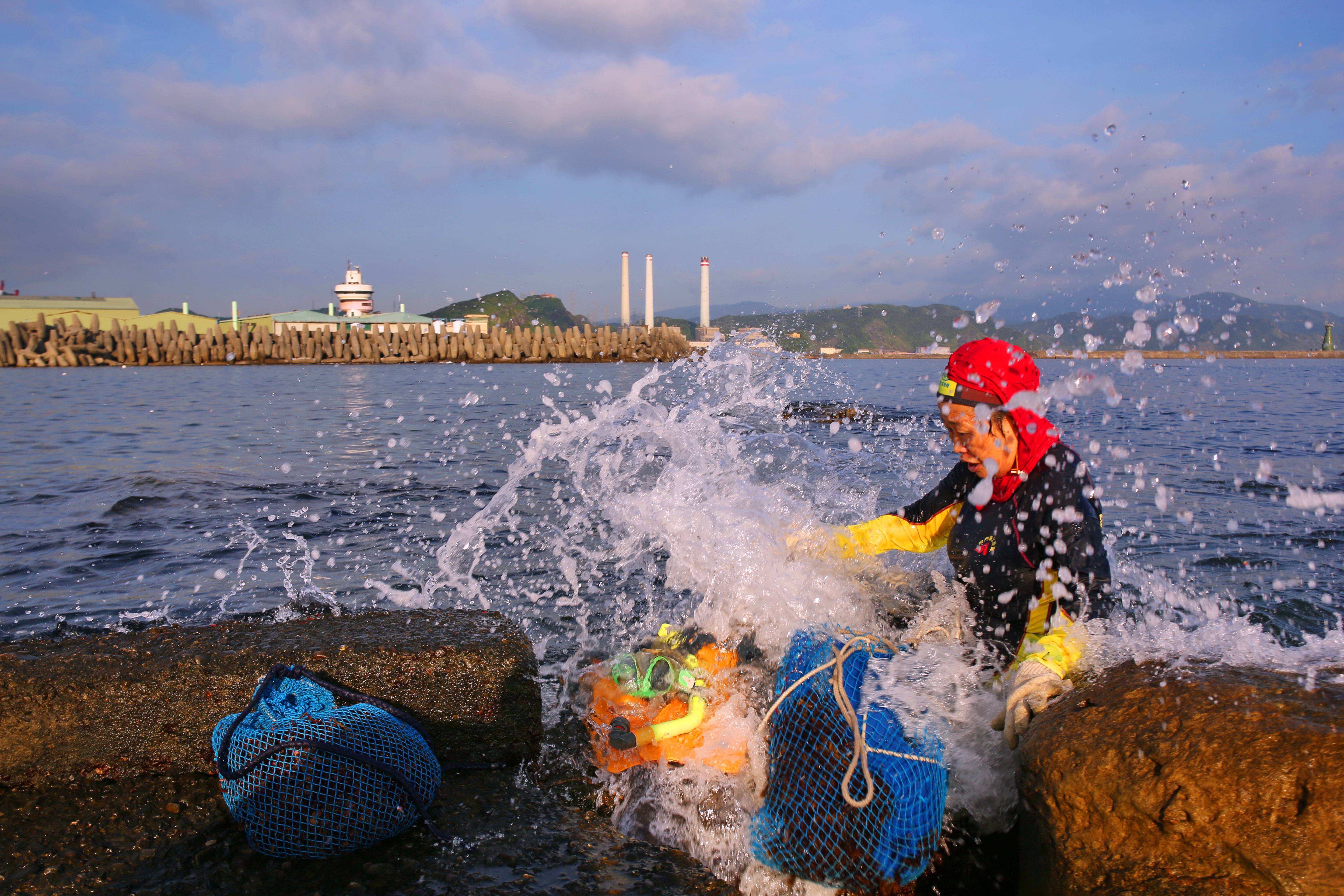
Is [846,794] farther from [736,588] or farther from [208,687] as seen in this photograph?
[208,687]

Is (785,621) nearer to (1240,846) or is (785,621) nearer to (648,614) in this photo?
(648,614)

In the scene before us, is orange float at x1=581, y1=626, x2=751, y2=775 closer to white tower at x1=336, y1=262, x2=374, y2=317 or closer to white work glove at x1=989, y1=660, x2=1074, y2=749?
white work glove at x1=989, y1=660, x2=1074, y2=749

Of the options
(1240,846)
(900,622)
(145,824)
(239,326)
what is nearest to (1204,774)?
(1240,846)

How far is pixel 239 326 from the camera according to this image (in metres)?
70.7

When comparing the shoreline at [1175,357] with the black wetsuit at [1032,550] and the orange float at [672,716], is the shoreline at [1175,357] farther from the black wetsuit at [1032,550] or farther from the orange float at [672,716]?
the orange float at [672,716]

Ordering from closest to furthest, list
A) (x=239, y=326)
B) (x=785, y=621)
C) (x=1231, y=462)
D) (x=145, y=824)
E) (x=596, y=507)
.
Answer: (x=145, y=824) < (x=785, y=621) < (x=596, y=507) < (x=1231, y=462) < (x=239, y=326)

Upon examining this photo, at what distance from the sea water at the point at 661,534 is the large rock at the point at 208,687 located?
450mm

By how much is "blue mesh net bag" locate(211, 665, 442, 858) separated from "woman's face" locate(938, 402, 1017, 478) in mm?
2625

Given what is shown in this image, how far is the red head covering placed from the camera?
10.5ft

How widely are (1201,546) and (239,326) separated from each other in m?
79.1

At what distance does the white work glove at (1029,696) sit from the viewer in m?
2.70

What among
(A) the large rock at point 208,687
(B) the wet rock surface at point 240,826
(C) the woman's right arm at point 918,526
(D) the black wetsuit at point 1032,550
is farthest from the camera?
(C) the woman's right arm at point 918,526

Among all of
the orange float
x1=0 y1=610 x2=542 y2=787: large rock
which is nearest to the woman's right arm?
the orange float

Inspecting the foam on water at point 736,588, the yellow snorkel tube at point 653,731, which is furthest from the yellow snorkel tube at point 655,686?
the foam on water at point 736,588
